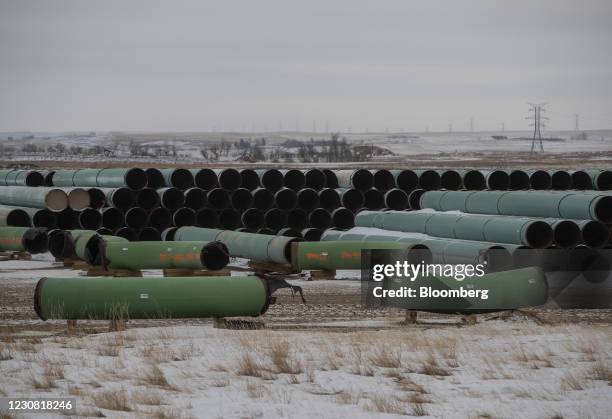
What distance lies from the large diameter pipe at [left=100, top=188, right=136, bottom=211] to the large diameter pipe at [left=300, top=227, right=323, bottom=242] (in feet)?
18.9

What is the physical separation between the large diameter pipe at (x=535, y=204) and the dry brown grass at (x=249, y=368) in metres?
14.0

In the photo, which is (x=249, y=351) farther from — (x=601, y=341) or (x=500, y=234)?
(x=500, y=234)

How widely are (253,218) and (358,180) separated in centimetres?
411

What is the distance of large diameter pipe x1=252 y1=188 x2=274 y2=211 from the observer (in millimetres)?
33219

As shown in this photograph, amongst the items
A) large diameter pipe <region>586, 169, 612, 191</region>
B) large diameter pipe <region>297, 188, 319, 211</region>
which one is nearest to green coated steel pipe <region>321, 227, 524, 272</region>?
large diameter pipe <region>297, 188, 319, 211</region>

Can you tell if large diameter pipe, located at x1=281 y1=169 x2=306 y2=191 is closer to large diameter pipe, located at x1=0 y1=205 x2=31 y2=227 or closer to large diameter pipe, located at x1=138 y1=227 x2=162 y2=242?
large diameter pipe, located at x1=138 y1=227 x2=162 y2=242

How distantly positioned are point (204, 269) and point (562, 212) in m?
9.65

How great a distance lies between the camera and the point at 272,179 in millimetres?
34406

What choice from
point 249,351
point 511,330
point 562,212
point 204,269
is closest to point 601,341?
point 511,330

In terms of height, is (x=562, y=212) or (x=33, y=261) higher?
(x=562, y=212)

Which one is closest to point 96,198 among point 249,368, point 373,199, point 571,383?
→ point 373,199

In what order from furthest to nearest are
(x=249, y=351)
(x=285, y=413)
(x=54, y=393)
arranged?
1. (x=249, y=351)
2. (x=54, y=393)
3. (x=285, y=413)

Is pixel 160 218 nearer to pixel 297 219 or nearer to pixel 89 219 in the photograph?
pixel 89 219

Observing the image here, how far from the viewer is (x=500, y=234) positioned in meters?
25.2
